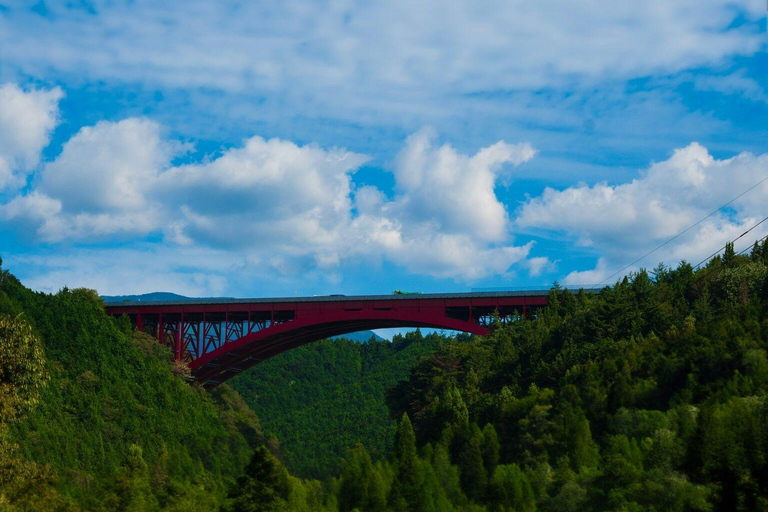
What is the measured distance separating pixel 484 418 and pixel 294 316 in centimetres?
2744

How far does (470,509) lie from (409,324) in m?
35.4

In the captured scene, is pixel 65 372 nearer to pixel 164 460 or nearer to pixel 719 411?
pixel 164 460

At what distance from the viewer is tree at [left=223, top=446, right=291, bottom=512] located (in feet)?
148

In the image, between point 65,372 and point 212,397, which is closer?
point 65,372

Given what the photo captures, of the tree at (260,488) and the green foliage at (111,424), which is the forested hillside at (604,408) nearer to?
the tree at (260,488)

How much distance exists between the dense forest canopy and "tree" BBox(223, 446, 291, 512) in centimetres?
8

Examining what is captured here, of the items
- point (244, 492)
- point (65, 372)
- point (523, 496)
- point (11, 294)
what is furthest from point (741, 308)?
point (11, 294)

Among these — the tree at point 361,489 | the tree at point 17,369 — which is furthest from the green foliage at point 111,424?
the tree at point 361,489

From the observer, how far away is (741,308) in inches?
2680

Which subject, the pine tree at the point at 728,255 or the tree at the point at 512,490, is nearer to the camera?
the tree at the point at 512,490

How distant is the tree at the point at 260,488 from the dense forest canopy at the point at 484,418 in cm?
8

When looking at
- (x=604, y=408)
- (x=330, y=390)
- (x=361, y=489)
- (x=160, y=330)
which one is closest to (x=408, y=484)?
(x=361, y=489)

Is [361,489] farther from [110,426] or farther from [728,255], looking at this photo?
[728,255]

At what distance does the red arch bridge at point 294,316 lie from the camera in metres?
85.6
